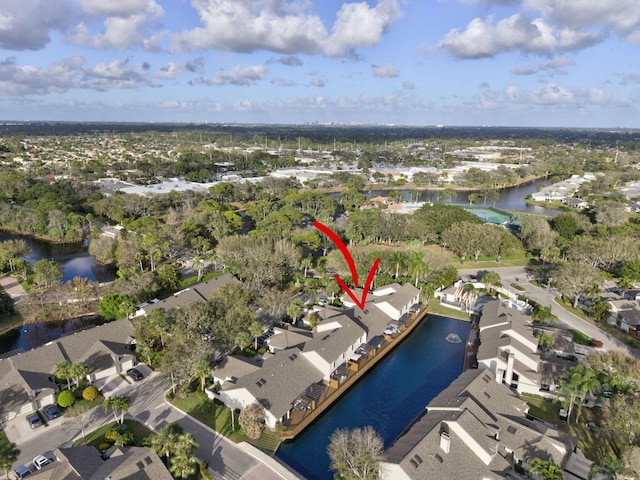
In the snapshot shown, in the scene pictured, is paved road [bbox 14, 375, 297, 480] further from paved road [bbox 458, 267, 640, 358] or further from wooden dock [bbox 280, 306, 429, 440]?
paved road [bbox 458, 267, 640, 358]

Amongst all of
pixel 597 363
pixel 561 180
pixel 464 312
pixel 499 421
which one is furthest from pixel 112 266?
pixel 561 180

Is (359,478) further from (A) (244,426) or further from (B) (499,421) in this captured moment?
(B) (499,421)

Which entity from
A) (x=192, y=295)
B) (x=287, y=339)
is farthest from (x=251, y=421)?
(x=192, y=295)

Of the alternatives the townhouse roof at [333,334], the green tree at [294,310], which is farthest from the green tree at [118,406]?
the green tree at [294,310]

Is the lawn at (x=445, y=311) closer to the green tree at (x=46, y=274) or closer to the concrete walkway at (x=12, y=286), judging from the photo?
the green tree at (x=46, y=274)

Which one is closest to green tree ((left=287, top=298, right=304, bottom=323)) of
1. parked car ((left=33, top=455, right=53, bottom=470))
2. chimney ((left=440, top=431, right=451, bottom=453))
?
chimney ((left=440, top=431, right=451, bottom=453))

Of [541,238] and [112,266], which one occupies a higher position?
[541,238]
